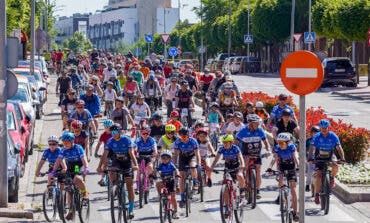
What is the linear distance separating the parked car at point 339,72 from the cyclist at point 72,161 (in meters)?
41.4

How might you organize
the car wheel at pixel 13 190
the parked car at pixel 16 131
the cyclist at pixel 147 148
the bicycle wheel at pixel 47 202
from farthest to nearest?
the parked car at pixel 16 131 < the cyclist at pixel 147 148 < the car wheel at pixel 13 190 < the bicycle wheel at pixel 47 202

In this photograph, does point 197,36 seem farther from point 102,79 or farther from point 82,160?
point 82,160

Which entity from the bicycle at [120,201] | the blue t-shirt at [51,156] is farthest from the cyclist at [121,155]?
the blue t-shirt at [51,156]

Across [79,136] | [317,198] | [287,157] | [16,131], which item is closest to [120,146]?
[287,157]

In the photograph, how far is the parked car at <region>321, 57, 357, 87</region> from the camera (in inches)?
2323

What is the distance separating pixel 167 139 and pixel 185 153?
1.44 metres

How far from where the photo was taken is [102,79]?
45.5m

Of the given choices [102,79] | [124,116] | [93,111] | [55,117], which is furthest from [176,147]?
[102,79]

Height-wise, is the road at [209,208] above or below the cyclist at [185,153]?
below

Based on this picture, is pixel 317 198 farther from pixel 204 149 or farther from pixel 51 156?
pixel 51 156

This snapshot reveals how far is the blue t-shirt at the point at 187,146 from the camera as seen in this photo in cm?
1952

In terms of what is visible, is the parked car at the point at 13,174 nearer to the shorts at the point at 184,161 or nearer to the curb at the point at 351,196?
the shorts at the point at 184,161

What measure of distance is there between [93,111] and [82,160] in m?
10.0

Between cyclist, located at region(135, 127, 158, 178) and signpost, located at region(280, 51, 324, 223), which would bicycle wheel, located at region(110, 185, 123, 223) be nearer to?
cyclist, located at region(135, 127, 158, 178)
